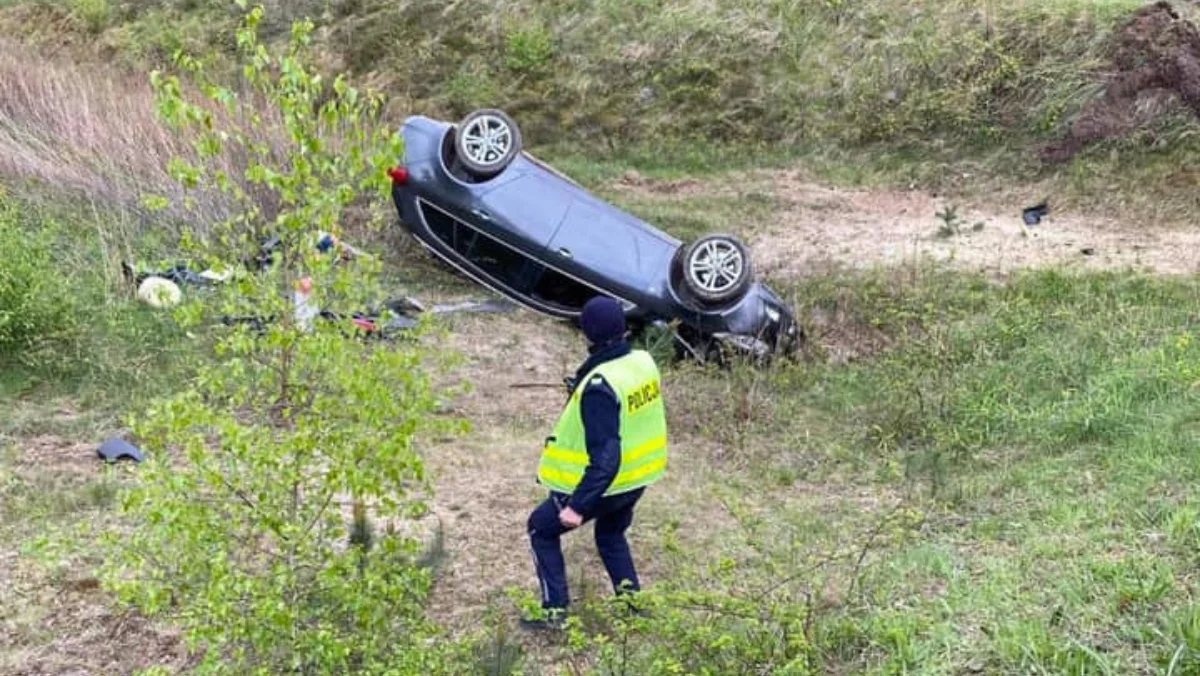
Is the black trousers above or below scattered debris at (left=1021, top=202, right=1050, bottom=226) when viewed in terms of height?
below

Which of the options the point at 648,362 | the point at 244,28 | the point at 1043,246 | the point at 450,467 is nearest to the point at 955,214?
the point at 1043,246

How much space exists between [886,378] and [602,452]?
4.59 meters

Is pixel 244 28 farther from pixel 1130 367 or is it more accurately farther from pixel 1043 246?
pixel 1043 246

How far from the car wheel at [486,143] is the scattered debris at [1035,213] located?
6.06 meters

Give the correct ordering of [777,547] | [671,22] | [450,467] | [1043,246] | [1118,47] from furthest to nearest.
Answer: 1. [671,22]
2. [1118,47]
3. [1043,246]
4. [450,467]
5. [777,547]

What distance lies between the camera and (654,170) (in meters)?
14.8

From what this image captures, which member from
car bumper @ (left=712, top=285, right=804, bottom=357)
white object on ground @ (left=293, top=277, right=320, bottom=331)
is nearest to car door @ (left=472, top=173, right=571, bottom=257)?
car bumper @ (left=712, top=285, right=804, bottom=357)

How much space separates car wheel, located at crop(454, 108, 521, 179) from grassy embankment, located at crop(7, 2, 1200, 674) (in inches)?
105

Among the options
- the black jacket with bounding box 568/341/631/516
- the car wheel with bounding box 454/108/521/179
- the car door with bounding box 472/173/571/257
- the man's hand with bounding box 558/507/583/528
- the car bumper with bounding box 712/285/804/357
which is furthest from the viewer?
the car wheel with bounding box 454/108/521/179

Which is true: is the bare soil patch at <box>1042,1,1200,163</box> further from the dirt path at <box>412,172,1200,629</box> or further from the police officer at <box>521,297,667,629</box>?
the police officer at <box>521,297,667,629</box>

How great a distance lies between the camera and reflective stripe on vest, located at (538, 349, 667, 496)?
441 cm

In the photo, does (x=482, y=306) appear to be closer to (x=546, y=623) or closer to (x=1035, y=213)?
(x=546, y=623)

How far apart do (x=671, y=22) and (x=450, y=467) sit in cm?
1109

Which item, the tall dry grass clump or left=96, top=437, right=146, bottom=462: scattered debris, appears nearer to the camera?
left=96, top=437, right=146, bottom=462: scattered debris
